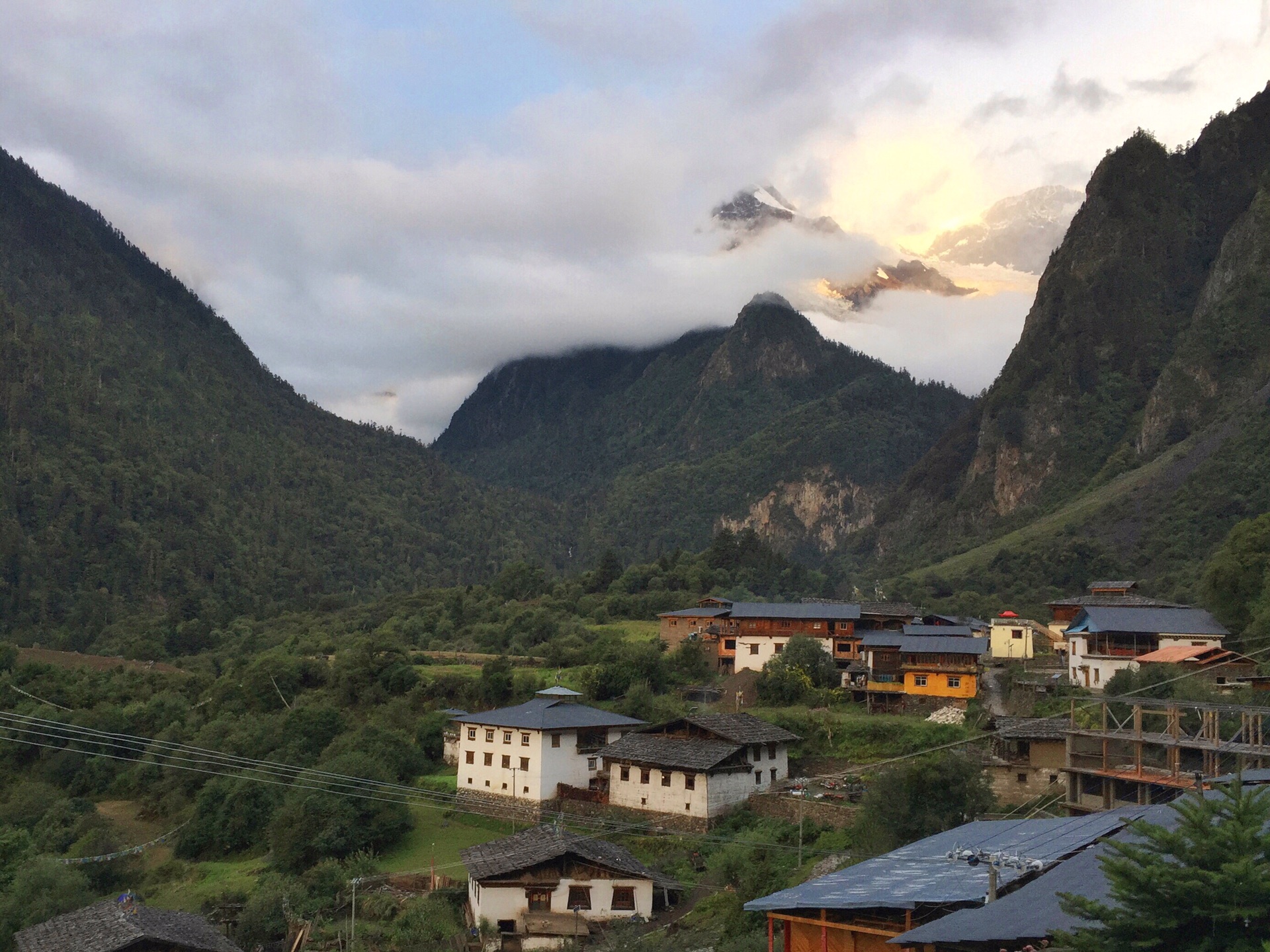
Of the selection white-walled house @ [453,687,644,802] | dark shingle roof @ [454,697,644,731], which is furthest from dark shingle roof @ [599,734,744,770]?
dark shingle roof @ [454,697,644,731]

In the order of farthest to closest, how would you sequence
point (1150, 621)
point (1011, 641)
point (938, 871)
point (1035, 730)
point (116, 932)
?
point (1011, 641)
point (1150, 621)
point (1035, 730)
point (116, 932)
point (938, 871)

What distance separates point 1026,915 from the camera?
47.3ft

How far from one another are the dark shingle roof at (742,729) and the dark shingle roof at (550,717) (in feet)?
13.3

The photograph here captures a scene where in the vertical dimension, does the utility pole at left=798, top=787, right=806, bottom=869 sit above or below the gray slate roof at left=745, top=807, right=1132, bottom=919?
below

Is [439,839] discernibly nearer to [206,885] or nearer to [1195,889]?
[206,885]

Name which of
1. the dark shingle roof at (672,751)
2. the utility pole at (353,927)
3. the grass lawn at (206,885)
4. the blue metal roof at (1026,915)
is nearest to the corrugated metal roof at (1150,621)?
the dark shingle roof at (672,751)

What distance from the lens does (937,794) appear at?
2944cm

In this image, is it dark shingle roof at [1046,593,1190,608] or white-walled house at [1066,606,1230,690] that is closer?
white-walled house at [1066,606,1230,690]

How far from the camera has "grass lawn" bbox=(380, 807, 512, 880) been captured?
121 ft

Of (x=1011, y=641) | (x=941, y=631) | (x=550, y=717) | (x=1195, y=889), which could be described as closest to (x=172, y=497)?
(x=1011, y=641)

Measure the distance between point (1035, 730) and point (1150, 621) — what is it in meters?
16.6

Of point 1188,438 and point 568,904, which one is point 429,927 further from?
point 1188,438

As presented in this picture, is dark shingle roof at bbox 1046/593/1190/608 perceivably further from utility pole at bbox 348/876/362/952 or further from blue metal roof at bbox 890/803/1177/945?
blue metal roof at bbox 890/803/1177/945

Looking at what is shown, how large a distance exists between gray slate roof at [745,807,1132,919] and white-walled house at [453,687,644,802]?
21488 millimetres
